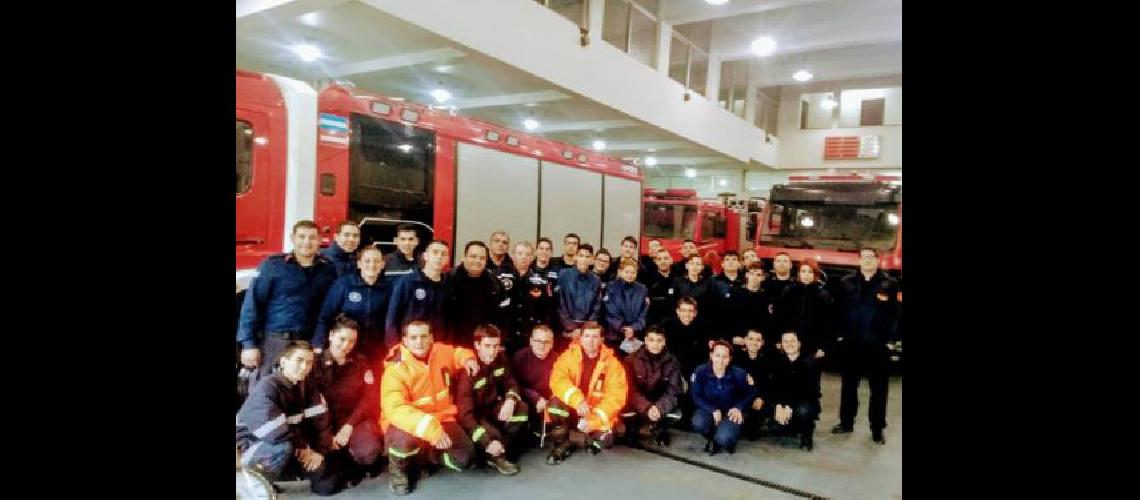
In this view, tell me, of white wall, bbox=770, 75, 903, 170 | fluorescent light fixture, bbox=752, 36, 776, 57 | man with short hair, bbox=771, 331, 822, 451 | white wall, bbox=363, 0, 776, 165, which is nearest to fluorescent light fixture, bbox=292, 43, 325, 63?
white wall, bbox=363, 0, 776, 165

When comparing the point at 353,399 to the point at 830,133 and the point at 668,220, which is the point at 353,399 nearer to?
the point at 668,220

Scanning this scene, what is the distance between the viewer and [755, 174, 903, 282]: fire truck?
277 inches

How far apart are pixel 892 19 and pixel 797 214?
623 cm

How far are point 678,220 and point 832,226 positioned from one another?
9.80ft

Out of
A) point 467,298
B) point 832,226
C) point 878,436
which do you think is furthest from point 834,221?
point 467,298

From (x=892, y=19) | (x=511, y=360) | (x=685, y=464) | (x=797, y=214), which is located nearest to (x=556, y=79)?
(x=797, y=214)

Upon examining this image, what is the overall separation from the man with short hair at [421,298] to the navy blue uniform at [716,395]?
6.40ft

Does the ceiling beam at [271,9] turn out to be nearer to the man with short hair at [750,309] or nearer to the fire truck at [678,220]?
the man with short hair at [750,309]

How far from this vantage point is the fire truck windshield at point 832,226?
7.23 metres

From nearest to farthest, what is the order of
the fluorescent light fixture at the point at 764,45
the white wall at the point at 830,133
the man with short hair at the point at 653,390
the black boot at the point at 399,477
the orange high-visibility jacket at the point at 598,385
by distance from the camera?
the black boot at the point at 399,477, the orange high-visibility jacket at the point at 598,385, the man with short hair at the point at 653,390, the fluorescent light fixture at the point at 764,45, the white wall at the point at 830,133

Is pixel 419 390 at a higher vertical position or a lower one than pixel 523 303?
lower

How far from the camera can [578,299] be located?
191 inches

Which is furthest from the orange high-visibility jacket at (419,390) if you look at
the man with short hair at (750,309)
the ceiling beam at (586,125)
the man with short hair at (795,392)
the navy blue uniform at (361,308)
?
the ceiling beam at (586,125)
